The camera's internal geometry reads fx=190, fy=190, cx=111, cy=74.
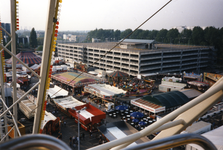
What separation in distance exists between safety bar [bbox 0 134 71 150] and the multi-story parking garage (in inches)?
1749

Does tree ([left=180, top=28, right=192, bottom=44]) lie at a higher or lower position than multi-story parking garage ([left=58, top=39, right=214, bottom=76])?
higher

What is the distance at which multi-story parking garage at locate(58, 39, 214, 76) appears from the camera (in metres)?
46.7

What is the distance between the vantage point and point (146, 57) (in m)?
46.6

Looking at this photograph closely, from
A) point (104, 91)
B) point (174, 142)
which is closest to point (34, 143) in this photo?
point (174, 142)

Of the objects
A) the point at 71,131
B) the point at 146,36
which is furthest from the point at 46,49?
the point at 146,36

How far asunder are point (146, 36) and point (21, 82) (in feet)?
293

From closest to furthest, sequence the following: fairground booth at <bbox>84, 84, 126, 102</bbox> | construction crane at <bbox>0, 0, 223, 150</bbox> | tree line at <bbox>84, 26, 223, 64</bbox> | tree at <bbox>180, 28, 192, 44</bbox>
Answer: construction crane at <bbox>0, 0, 223, 150</bbox> < fairground booth at <bbox>84, 84, 126, 102</bbox> < tree line at <bbox>84, 26, 223, 64</bbox> < tree at <bbox>180, 28, 192, 44</bbox>

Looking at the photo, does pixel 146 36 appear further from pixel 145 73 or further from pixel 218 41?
pixel 145 73

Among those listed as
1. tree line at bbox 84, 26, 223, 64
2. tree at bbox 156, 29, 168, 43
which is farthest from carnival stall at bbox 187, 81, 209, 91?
tree at bbox 156, 29, 168, 43

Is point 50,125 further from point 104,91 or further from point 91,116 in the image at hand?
point 104,91

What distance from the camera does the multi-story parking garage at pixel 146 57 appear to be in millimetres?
46688

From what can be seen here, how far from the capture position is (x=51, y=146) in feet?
3.48

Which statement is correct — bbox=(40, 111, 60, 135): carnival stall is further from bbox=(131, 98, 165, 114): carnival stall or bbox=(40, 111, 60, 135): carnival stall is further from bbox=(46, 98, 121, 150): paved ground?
bbox=(131, 98, 165, 114): carnival stall

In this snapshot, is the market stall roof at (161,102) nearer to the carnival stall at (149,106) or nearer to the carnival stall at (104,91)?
the carnival stall at (149,106)
